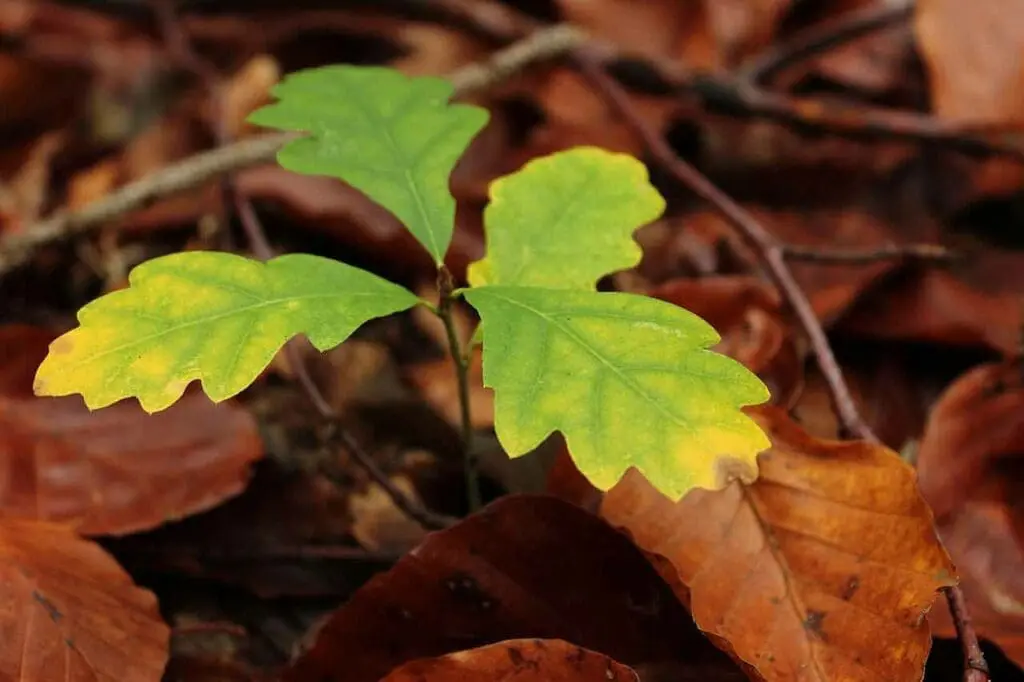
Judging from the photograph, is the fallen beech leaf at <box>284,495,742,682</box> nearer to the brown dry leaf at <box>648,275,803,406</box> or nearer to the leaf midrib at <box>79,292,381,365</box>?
the leaf midrib at <box>79,292,381,365</box>

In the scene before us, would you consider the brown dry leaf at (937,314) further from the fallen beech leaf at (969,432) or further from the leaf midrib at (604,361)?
the leaf midrib at (604,361)

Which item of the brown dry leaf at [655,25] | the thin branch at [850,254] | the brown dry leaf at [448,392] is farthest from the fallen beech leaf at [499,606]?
the brown dry leaf at [655,25]

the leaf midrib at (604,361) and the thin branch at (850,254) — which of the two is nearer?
the leaf midrib at (604,361)

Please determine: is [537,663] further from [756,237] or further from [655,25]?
[655,25]

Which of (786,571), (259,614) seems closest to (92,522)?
(259,614)

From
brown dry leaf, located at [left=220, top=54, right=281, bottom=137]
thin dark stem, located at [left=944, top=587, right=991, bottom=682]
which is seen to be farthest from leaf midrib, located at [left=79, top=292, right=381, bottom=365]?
brown dry leaf, located at [left=220, top=54, right=281, bottom=137]

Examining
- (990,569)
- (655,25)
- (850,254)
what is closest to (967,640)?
(990,569)
